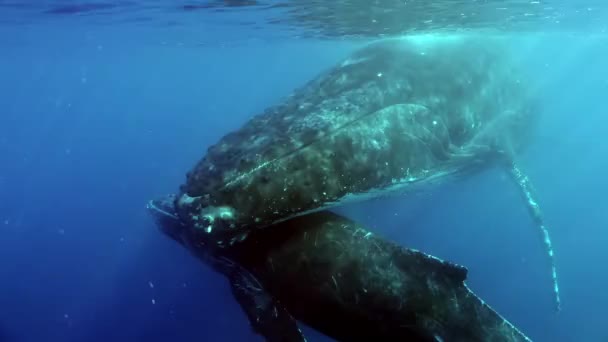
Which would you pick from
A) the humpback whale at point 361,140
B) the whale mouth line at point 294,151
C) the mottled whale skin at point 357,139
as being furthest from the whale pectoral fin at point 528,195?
the whale mouth line at point 294,151

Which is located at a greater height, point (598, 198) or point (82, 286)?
point (82, 286)

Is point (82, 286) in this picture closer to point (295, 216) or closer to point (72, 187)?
point (295, 216)

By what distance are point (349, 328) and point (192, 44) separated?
41.8 meters

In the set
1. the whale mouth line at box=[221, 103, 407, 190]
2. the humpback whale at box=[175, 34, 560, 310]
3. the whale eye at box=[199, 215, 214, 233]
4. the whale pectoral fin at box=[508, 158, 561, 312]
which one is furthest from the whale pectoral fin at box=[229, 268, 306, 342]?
the whale pectoral fin at box=[508, 158, 561, 312]

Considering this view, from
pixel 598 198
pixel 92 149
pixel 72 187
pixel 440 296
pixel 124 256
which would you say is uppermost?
pixel 440 296

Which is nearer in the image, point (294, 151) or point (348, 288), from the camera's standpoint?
point (348, 288)

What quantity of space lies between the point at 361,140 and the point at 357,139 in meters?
0.07

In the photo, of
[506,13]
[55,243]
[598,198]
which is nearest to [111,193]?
[55,243]

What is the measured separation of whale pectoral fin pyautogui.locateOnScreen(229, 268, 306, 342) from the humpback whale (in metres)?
0.58

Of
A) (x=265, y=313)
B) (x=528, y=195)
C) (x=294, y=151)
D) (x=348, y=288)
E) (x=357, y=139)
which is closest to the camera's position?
(x=348, y=288)

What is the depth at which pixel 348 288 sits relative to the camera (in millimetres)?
5500

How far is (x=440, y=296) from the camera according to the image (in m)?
5.38

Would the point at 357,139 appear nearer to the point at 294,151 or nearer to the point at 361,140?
the point at 361,140

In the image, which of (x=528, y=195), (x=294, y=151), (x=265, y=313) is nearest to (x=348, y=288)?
(x=265, y=313)
